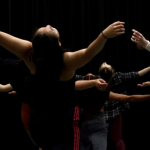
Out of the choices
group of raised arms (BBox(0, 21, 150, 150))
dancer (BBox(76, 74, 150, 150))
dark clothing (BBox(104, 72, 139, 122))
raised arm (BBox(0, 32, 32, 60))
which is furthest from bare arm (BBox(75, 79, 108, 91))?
dark clothing (BBox(104, 72, 139, 122))

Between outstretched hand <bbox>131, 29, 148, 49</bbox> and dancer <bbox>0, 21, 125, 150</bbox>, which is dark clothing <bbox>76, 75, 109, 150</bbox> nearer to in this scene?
outstretched hand <bbox>131, 29, 148, 49</bbox>

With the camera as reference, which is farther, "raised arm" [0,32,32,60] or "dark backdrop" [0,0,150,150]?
"dark backdrop" [0,0,150,150]

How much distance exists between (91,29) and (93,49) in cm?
215

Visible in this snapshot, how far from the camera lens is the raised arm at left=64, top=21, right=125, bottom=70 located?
1.39 meters

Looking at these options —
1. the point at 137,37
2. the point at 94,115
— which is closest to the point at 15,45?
the point at 137,37

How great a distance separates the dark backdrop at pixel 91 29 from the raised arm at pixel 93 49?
1846 mm

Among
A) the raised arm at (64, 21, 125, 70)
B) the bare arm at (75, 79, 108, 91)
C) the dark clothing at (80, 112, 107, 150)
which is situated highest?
the raised arm at (64, 21, 125, 70)

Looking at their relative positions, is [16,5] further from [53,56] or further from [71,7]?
[53,56]

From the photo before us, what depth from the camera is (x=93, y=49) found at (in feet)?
4.63

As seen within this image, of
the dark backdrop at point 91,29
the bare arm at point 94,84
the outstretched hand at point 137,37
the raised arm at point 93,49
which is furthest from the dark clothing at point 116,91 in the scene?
the raised arm at point 93,49

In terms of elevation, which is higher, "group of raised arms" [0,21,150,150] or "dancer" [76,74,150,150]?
"group of raised arms" [0,21,150,150]

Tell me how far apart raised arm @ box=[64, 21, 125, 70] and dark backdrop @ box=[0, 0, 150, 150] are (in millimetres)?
1846

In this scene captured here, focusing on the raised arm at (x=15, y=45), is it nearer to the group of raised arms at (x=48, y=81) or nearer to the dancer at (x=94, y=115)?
the group of raised arms at (x=48, y=81)

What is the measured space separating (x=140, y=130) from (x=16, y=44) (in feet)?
→ 8.05
